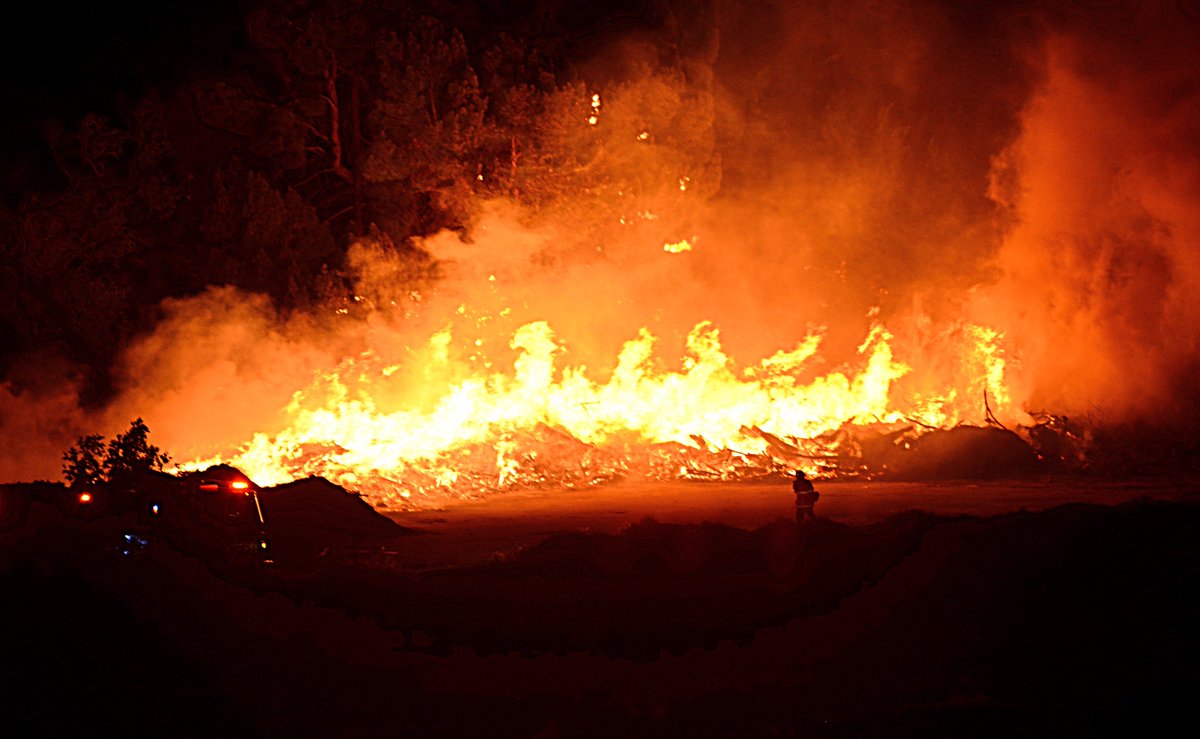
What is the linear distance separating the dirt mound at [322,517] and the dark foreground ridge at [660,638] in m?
2.65

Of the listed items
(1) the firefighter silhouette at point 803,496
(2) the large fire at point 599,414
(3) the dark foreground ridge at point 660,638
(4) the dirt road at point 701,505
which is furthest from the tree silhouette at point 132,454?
(1) the firefighter silhouette at point 803,496

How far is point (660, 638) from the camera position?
29.4 feet

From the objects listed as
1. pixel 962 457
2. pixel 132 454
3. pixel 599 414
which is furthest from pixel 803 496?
pixel 132 454

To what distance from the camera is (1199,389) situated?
2134cm

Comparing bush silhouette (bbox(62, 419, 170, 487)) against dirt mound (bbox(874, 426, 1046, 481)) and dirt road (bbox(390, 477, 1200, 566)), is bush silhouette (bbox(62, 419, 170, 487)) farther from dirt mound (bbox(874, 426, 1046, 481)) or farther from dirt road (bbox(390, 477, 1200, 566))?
dirt mound (bbox(874, 426, 1046, 481))

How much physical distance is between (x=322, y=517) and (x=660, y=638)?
815 cm

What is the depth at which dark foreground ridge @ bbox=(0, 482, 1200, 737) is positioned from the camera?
6.98 m

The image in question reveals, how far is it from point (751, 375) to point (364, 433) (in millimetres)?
8330

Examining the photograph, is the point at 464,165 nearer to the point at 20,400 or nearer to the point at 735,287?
the point at 735,287

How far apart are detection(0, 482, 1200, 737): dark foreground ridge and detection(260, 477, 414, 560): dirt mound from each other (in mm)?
2655

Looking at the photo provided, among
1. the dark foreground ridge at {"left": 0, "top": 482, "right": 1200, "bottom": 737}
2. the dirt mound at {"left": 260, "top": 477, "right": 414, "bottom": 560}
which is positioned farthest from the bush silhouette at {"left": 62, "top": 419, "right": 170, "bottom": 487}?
the dark foreground ridge at {"left": 0, "top": 482, "right": 1200, "bottom": 737}

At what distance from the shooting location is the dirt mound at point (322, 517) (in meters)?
15.0

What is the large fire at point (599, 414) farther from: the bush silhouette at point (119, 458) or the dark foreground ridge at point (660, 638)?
the dark foreground ridge at point (660, 638)

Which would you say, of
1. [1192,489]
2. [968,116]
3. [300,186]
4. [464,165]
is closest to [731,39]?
[968,116]
